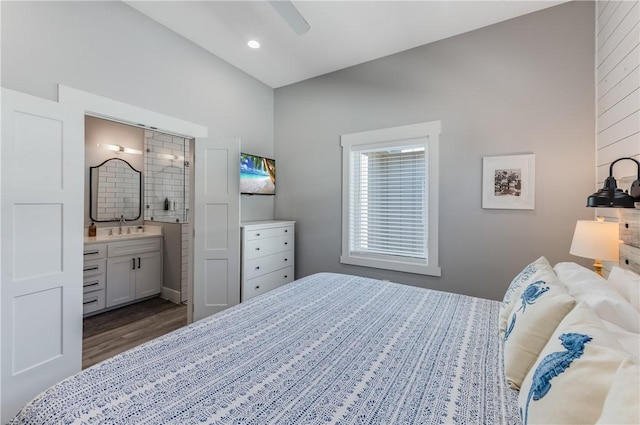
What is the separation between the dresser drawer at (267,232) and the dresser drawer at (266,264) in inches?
10.0

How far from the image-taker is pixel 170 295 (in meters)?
3.81

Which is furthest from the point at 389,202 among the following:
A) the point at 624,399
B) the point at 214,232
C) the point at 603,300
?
the point at 624,399

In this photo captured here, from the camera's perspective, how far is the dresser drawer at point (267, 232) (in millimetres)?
3025

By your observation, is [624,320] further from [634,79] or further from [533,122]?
[533,122]

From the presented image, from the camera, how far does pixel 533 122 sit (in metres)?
2.33

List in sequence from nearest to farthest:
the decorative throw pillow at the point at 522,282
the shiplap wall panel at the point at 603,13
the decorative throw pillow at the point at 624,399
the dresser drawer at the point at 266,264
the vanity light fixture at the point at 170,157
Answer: the decorative throw pillow at the point at 624,399, the decorative throw pillow at the point at 522,282, the shiplap wall panel at the point at 603,13, the dresser drawer at the point at 266,264, the vanity light fixture at the point at 170,157

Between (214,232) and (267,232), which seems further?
(267,232)

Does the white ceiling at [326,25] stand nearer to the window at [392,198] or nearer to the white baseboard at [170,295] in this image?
the window at [392,198]

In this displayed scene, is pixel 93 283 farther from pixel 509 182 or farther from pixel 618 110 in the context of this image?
pixel 618 110

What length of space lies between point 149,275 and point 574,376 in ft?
14.4

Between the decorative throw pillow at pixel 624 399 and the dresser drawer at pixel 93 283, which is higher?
the decorative throw pillow at pixel 624 399

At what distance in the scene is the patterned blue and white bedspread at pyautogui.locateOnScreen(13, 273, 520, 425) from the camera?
82cm

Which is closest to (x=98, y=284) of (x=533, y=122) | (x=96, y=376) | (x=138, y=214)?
(x=138, y=214)

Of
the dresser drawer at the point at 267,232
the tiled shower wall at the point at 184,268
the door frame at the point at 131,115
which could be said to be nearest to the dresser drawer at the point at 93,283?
the tiled shower wall at the point at 184,268
